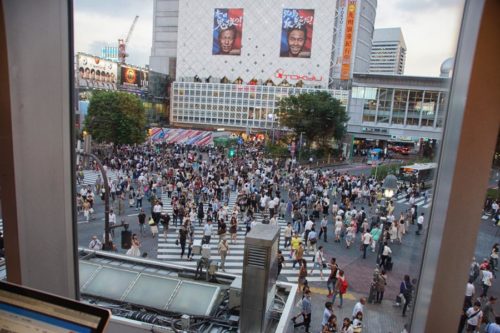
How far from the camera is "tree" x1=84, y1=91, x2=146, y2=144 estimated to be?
656 inches

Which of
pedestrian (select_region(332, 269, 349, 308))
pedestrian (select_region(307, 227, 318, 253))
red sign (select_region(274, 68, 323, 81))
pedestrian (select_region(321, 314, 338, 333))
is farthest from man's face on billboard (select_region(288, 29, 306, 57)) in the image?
pedestrian (select_region(321, 314, 338, 333))

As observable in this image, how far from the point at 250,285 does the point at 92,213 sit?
6653mm

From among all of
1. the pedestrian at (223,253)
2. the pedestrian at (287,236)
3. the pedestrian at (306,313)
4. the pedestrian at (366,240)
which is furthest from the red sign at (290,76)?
the pedestrian at (306,313)

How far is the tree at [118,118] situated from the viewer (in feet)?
54.7

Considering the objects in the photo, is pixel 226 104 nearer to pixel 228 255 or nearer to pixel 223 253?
pixel 228 255

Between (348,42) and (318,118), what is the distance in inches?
290

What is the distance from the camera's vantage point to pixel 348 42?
2439cm

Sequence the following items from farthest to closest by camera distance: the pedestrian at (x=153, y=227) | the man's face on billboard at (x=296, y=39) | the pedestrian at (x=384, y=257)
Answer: the man's face on billboard at (x=296, y=39), the pedestrian at (x=153, y=227), the pedestrian at (x=384, y=257)

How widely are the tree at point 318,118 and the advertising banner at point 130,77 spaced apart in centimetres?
1073

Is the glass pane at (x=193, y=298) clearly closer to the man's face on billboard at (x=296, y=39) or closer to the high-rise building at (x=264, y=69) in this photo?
the man's face on billboard at (x=296, y=39)


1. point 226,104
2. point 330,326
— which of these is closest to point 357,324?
point 330,326

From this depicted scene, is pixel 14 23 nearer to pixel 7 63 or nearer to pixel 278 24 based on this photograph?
pixel 7 63

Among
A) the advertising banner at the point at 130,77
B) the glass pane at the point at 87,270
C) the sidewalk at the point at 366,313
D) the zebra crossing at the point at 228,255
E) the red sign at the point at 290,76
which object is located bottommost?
the zebra crossing at the point at 228,255

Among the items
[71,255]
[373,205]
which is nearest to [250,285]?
[71,255]
